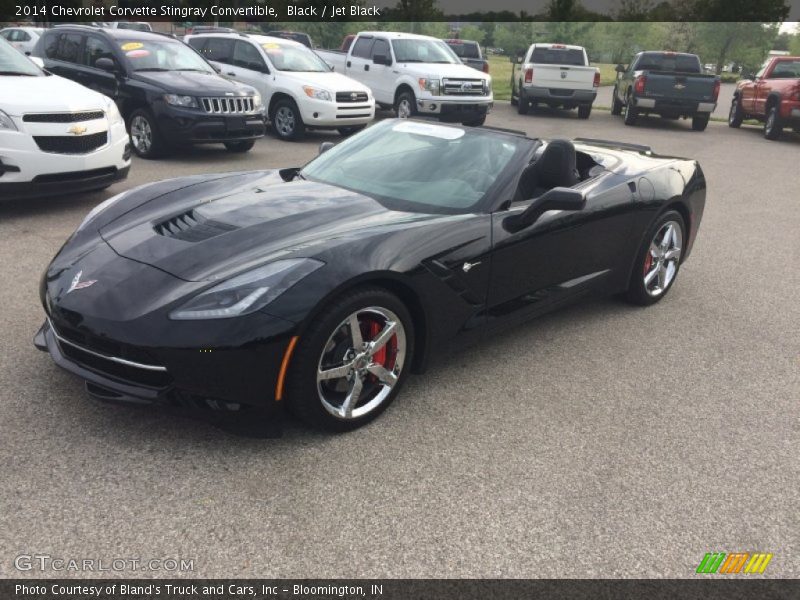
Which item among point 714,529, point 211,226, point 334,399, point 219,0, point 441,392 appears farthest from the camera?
point 219,0

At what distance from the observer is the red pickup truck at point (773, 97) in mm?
16062

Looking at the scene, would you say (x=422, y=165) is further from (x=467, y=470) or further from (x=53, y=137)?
(x=53, y=137)

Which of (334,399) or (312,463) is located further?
(334,399)

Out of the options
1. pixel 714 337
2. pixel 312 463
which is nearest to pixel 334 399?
pixel 312 463

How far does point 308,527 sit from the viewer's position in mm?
2689

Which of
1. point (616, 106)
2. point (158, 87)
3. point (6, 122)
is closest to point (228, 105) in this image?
point (158, 87)

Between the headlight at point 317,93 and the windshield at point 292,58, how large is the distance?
0.89 meters

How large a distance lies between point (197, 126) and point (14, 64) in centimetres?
260

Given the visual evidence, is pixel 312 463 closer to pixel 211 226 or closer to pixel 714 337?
pixel 211 226

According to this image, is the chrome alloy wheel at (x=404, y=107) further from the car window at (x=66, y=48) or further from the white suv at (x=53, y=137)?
the white suv at (x=53, y=137)

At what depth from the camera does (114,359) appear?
2.96 meters

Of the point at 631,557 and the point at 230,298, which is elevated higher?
the point at 230,298

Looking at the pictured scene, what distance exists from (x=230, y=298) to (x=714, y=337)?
3384 millimetres
